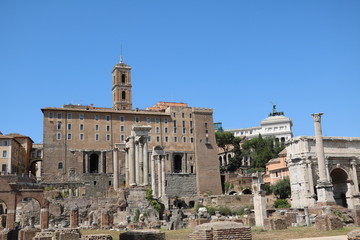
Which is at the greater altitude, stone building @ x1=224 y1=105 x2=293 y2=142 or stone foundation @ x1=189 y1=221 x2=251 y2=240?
stone building @ x1=224 y1=105 x2=293 y2=142

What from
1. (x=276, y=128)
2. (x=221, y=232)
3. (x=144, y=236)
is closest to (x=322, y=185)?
(x=221, y=232)

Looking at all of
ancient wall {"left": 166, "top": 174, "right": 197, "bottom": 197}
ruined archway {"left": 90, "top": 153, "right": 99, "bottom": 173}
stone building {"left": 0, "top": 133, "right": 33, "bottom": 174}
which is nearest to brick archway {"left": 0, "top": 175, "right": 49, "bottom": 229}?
stone building {"left": 0, "top": 133, "right": 33, "bottom": 174}

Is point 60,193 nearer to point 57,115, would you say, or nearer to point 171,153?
point 57,115

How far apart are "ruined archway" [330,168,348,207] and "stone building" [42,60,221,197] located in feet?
68.1

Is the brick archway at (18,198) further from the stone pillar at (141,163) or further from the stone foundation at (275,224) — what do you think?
the stone foundation at (275,224)

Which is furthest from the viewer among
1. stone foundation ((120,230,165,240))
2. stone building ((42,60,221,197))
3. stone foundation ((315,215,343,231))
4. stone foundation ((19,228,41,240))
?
stone building ((42,60,221,197))

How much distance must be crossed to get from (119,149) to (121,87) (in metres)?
21.1

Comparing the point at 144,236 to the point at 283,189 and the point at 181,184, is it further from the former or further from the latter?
the point at 181,184

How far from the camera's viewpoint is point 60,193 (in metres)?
50.1

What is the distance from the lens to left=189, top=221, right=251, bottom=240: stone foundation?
11625 millimetres

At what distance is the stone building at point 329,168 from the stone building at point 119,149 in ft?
58.5

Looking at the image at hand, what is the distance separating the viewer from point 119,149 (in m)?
56.9

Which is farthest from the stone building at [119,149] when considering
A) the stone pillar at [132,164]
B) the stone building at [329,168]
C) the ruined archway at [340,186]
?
the ruined archway at [340,186]

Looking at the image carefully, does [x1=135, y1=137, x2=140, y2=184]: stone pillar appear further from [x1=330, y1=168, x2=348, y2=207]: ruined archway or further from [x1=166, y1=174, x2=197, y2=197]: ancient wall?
[x1=166, y1=174, x2=197, y2=197]: ancient wall
